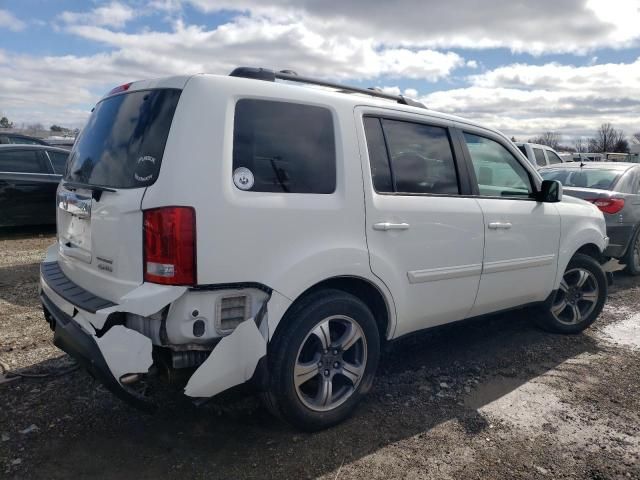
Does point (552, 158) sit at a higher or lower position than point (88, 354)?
higher

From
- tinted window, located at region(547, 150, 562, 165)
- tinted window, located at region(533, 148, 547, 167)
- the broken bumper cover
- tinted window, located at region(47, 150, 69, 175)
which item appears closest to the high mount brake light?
the broken bumper cover

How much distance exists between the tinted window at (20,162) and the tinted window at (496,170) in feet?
25.3

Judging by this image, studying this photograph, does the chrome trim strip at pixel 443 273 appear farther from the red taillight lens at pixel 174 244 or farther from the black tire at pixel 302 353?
the red taillight lens at pixel 174 244

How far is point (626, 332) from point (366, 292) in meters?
3.32

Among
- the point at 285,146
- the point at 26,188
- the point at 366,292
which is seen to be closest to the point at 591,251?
the point at 366,292

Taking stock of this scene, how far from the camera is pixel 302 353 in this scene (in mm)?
3045

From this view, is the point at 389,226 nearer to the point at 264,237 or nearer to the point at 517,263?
the point at 264,237

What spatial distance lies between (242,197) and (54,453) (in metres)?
1.73

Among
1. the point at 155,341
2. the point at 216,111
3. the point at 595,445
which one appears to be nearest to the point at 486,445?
the point at 595,445

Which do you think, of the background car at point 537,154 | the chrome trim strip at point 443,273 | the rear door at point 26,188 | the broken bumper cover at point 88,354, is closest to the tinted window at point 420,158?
the chrome trim strip at point 443,273

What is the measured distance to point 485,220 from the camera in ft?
12.6

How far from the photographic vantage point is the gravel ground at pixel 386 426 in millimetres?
2822

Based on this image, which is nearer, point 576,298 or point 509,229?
point 509,229

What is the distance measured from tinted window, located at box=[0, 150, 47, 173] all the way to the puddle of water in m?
8.68
